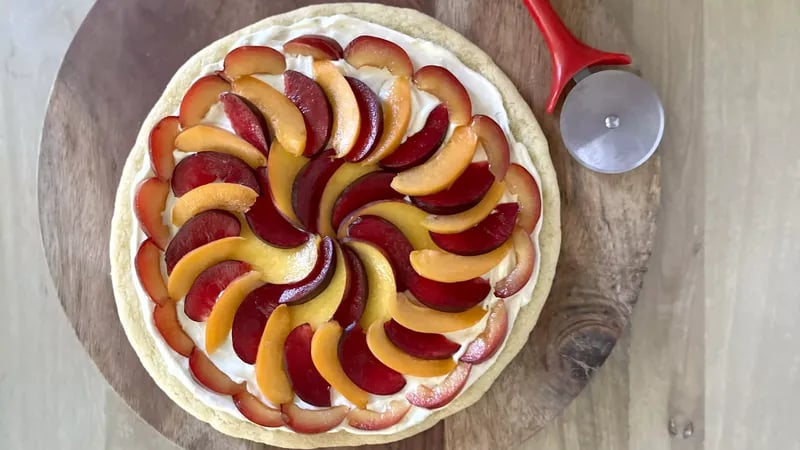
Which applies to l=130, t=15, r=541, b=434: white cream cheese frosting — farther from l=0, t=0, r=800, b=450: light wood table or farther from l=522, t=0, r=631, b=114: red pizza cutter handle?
l=0, t=0, r=800, b=450: light wood table

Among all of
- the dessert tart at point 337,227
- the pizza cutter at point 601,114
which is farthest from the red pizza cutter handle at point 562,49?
the dessert tart at point 337,227

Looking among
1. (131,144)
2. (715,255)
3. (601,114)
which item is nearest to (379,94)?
(601,114)

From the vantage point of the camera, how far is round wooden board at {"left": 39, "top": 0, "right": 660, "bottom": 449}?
2.31 meters

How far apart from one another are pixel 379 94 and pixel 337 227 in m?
0.44

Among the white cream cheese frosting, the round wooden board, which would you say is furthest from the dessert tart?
the round wooden board

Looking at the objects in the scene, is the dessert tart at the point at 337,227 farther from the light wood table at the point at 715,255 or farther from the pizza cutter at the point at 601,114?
the light wood table at the point at 715,255

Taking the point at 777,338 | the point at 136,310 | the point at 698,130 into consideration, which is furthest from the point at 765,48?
the point at 136,310

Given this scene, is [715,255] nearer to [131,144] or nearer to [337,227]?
[337,227]

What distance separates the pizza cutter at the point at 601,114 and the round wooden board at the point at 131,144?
0.06 metres

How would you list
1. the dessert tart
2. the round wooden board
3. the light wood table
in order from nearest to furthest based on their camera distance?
the dessert tart → the round wooden board → the light wood table

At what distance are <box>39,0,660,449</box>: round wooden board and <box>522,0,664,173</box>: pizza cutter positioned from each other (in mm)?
58

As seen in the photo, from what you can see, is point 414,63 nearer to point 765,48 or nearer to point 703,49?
point 703,49

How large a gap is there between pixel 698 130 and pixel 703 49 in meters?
0.28

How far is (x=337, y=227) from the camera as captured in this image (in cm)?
223
